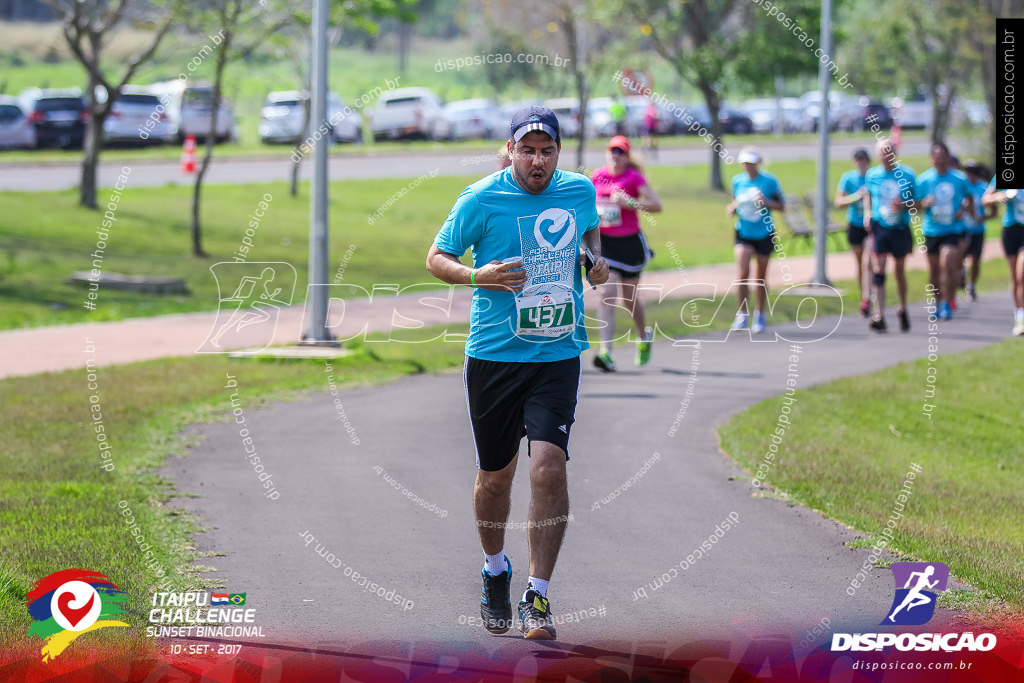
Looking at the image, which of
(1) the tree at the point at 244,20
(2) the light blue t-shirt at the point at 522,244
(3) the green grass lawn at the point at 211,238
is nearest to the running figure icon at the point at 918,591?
(2) the light blue t-shirt at the point at 522,244

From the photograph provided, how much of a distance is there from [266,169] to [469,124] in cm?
1080

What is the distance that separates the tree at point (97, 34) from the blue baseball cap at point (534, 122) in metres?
15.0

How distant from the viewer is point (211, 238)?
2136 cm

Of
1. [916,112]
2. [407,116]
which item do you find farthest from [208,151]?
[916,112]

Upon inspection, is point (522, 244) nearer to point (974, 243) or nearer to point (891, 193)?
point (891, 193)

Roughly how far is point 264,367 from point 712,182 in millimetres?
23045

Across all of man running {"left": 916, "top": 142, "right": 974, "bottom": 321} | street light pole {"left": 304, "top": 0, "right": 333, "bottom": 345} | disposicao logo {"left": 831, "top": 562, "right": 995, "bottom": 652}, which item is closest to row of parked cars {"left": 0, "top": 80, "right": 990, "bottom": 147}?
man running {"left": 916, "top": 142, "right": 974, "bottom": 321}

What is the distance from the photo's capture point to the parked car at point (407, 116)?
3938 cm

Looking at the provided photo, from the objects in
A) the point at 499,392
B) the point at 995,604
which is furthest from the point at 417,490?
the point at 995,604

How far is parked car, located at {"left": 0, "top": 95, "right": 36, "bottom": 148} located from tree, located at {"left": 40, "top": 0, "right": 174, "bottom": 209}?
12028mm

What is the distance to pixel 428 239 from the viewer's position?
22.8 metres

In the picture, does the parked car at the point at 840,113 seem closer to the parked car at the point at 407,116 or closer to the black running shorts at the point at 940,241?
the parked car at the point at 407,116

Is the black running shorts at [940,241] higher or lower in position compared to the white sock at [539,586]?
higher

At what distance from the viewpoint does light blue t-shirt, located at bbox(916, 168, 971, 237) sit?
14211mm
